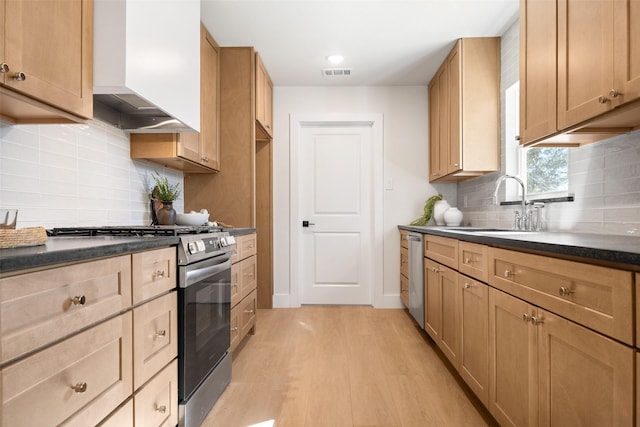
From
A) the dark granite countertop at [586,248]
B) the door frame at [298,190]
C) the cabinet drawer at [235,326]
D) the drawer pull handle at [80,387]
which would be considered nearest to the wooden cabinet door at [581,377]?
the dark granite countertop at [586,248]

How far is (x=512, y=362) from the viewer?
5.12 feet

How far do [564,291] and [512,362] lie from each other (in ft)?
1.62

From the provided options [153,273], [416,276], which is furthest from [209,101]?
[416,276]

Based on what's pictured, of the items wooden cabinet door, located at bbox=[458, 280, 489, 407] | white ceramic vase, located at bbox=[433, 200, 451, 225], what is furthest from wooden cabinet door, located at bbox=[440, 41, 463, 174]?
wooden cabinet door, located at bbox=[458, 280, 489, 407]

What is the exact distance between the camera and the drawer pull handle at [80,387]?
3.32 ft

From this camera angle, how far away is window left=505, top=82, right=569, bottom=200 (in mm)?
2457

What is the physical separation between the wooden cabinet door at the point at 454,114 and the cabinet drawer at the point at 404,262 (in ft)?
3.05

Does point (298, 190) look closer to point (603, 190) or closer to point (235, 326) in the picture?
point (235, 326)

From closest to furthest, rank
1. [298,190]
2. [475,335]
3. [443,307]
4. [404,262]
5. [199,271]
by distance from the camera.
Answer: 1. [199,271]
2. [475,335]
3. [443,307]
4. [404,262]
5. [298,190]

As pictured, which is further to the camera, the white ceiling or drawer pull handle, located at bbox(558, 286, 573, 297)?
the white ceiling

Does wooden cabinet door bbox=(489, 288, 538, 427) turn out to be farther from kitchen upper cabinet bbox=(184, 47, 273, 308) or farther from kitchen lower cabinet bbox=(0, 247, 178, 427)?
kitchen upper cabinet bbox=(184, 47, 273, 308)

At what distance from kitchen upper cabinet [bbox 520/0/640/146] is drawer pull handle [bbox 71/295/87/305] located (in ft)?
6.05

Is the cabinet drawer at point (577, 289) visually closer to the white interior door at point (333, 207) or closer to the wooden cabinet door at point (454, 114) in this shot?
the wooden cabinet door at point (454, 114)

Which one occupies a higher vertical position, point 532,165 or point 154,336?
point 532,165
